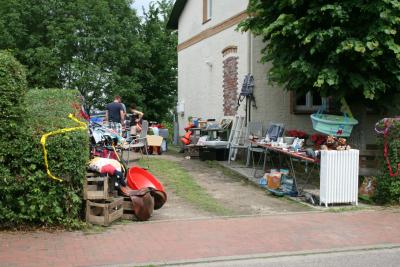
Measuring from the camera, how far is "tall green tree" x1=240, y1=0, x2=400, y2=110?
9.97 meters

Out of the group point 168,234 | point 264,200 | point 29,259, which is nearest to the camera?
point 29,259

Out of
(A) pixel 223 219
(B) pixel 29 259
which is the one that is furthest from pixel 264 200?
(B) pixel 29 259

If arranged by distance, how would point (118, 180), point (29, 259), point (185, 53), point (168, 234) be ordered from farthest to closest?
point (185, 53) → point (118, 180) → point (168, 234) → point (29, 259)

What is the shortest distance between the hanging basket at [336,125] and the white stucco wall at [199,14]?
5143 millimetres

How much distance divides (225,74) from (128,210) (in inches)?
364

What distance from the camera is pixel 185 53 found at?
2178 centimetres

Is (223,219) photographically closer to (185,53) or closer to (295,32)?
(295,32)

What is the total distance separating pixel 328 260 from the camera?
6.41 meters

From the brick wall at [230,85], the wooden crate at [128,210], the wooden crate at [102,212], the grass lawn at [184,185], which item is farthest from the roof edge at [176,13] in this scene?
the wooden crate at [102,212]

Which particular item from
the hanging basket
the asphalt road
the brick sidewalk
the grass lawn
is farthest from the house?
the asphalt road

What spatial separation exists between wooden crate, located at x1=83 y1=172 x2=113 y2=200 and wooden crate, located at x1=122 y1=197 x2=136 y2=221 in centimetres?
29

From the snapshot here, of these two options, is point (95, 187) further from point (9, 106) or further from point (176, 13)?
point (176, 13)

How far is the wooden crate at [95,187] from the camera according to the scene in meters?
7.70

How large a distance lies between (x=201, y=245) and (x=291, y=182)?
13.4 feet
